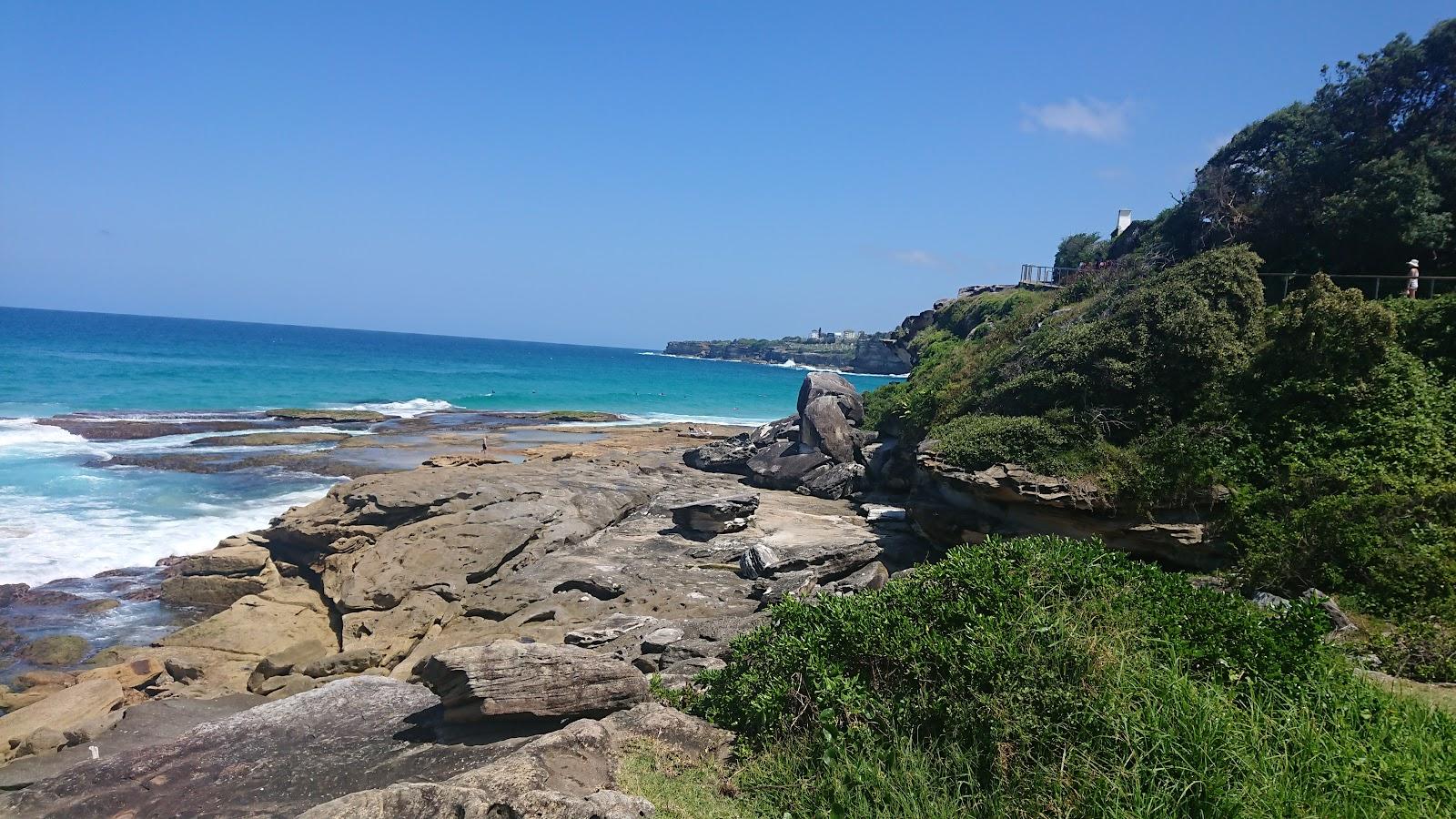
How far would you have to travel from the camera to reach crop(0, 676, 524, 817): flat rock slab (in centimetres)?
689

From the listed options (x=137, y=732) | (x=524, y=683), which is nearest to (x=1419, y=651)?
(x=524, y=683)

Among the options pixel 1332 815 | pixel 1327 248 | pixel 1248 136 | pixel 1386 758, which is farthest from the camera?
pixel 1248 136

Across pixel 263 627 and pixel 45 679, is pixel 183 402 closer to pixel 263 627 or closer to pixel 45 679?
pixel 263 627

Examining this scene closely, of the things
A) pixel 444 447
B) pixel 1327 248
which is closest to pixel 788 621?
pixel 1327 248

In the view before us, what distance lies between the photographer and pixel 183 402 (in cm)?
4741

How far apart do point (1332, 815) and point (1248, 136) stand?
87.2 feet

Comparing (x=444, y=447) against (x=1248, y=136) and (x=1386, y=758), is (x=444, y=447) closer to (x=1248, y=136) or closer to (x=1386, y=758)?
(x=1248, y=136)

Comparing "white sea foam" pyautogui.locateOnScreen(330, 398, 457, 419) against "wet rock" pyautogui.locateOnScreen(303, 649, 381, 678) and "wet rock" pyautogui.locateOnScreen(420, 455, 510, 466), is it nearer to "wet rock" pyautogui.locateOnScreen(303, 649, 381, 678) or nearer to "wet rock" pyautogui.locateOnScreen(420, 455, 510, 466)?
"wet rock" pyautogui.locateOnScreen(420, 455, 510, 466)

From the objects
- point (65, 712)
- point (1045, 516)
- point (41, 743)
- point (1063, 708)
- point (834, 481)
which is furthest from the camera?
point (834, 481)

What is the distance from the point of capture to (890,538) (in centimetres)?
1716

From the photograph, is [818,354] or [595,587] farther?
[818,354]

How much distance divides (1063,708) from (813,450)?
65.7ft

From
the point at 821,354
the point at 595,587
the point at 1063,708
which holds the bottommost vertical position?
the point at 595,587

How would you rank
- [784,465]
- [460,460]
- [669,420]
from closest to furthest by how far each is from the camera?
1. [784,465]
2. [460,460]
3. [669,420]
